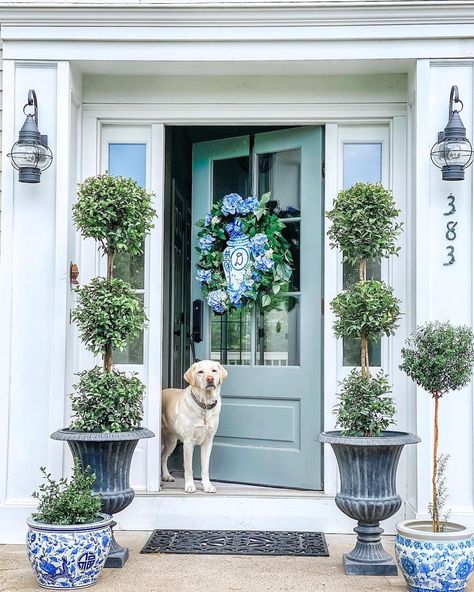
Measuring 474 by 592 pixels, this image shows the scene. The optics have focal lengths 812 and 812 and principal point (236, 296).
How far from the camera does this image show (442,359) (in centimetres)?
346

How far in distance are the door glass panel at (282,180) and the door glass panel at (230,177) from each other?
116mm

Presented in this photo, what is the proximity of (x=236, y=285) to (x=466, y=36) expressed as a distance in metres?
1.91

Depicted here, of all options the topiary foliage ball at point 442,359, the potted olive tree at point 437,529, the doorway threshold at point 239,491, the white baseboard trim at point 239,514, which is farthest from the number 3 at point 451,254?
the doorway threshold at point 239,491

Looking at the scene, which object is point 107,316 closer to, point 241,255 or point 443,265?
point 241,255

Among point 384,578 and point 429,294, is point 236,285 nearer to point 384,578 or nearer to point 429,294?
point 429,294

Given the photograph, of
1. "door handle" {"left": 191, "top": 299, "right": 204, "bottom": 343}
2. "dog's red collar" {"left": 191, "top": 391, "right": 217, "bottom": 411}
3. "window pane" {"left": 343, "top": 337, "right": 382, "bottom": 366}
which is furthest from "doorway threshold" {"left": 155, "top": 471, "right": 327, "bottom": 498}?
"door handle" {"left": 191, "top": 299, "right": 204, "bottom": 343}

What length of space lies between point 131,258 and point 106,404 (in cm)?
117

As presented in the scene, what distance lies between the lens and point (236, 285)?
4961mm

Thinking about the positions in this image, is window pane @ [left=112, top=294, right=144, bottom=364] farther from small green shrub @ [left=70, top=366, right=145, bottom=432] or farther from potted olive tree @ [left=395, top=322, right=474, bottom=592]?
potted olive tree @ [left=395, top=322, right=474, bottom=592]

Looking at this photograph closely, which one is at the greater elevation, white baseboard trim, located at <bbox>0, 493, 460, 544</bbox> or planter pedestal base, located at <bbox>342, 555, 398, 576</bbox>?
white baseboard trim, located at <bbox>0, 493, 460, 544</bbox>

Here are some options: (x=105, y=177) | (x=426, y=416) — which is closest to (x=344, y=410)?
(x=426, y=416)

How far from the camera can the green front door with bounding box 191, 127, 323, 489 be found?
4711mm

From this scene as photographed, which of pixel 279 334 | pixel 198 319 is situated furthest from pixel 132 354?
pixel 279 334

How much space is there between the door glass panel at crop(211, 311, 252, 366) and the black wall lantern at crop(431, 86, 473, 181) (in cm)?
154
